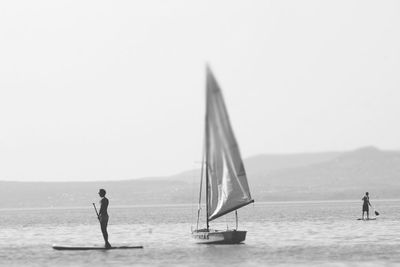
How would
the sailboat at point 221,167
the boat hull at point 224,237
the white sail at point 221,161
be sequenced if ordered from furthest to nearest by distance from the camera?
the white sail at point 221,161 < the sailboat at point 221,167 < the boat hull at point 224,237

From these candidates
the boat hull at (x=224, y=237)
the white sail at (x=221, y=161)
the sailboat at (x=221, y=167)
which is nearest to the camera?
the boat hull at (x=224, y=237)

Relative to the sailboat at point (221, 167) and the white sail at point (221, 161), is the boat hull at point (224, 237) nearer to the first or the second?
the sailboat at point (221, 167)

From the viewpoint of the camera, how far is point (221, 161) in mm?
57156

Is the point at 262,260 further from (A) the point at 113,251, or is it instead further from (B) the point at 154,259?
(A) the point at 113,251

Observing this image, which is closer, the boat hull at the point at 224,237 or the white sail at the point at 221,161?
the boat hull at the point at 224,237

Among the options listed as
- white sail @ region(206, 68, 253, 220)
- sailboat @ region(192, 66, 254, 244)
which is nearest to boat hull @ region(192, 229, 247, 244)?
sailboat @ region(192, 66, 254, 244)

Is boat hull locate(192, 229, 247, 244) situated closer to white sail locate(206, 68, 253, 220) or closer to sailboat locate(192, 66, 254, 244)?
sailboat locate(192, 66, 254, 244)

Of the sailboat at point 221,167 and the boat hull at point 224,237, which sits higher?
the sailboat at point 221,167

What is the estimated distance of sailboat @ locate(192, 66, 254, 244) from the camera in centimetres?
5625

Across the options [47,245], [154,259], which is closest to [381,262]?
[154,259]

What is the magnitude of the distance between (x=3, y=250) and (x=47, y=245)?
430 centimetres

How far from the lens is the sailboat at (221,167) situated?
56250 millimetres

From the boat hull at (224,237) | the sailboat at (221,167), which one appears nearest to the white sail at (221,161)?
the sailboat at (221,167)

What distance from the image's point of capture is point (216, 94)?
185 feet
